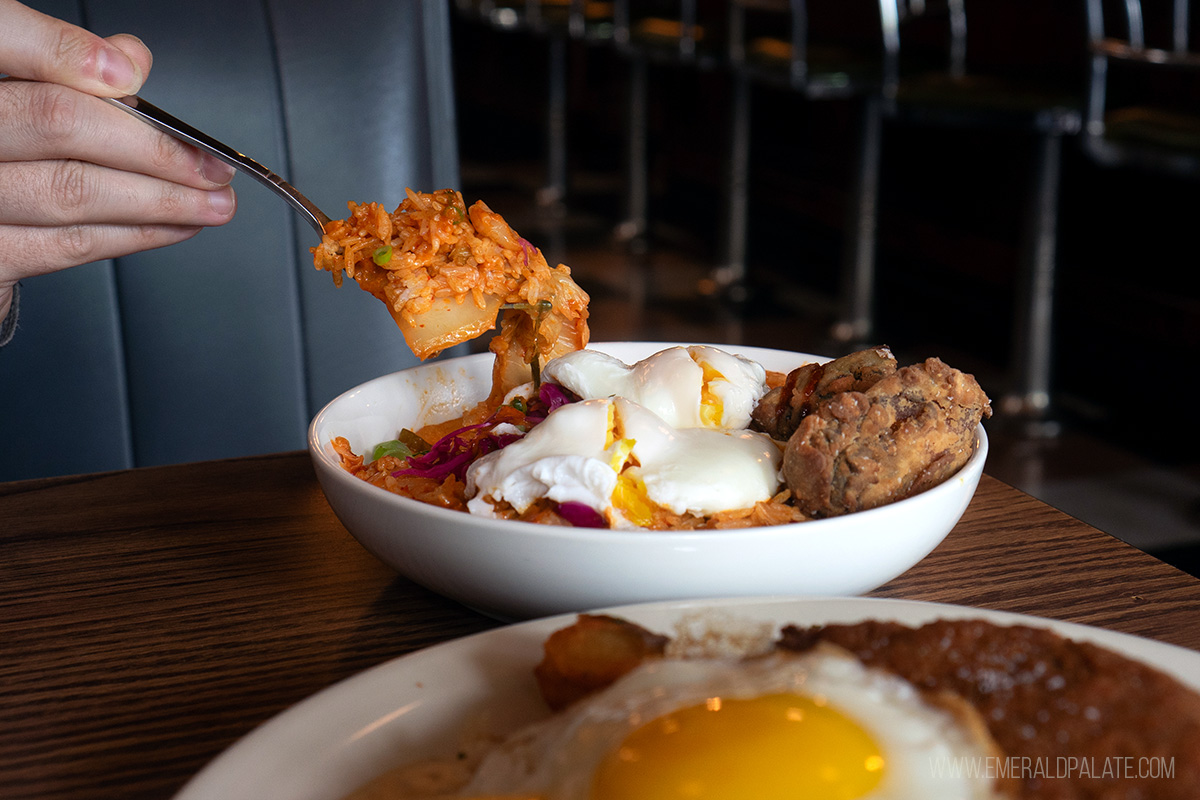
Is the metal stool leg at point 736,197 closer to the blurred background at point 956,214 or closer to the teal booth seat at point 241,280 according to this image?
the blurred background at point 956,214

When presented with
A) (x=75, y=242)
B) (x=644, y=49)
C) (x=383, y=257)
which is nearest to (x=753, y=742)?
(x=383, y=257)

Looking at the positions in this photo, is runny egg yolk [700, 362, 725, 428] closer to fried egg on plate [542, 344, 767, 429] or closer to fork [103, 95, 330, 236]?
fried egg on plate [542, 344, 767, 429]

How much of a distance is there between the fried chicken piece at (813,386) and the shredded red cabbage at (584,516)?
0.79 feet

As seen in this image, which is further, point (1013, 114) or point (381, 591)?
point (1013, 114)

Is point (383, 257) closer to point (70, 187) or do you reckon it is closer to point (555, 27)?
point (70, 187)

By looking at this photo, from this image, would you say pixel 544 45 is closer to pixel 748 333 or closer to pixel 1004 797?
pixel 748 333

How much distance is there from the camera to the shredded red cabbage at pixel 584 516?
2.55ft

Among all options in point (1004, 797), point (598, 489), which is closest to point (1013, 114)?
point (598, 489)

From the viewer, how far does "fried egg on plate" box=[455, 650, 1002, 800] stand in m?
0.47

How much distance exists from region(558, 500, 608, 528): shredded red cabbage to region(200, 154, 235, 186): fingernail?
644 millimetres

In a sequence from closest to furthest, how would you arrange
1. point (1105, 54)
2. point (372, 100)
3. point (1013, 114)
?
point (372, 100) < point (1105, 54) < point (1013, 114)

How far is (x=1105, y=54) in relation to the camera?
2.74 metres

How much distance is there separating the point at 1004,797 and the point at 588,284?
16.1 ft

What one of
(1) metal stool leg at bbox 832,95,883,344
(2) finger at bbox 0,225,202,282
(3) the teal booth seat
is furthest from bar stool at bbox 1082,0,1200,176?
(2) finger at bbox 0,225,202,282
